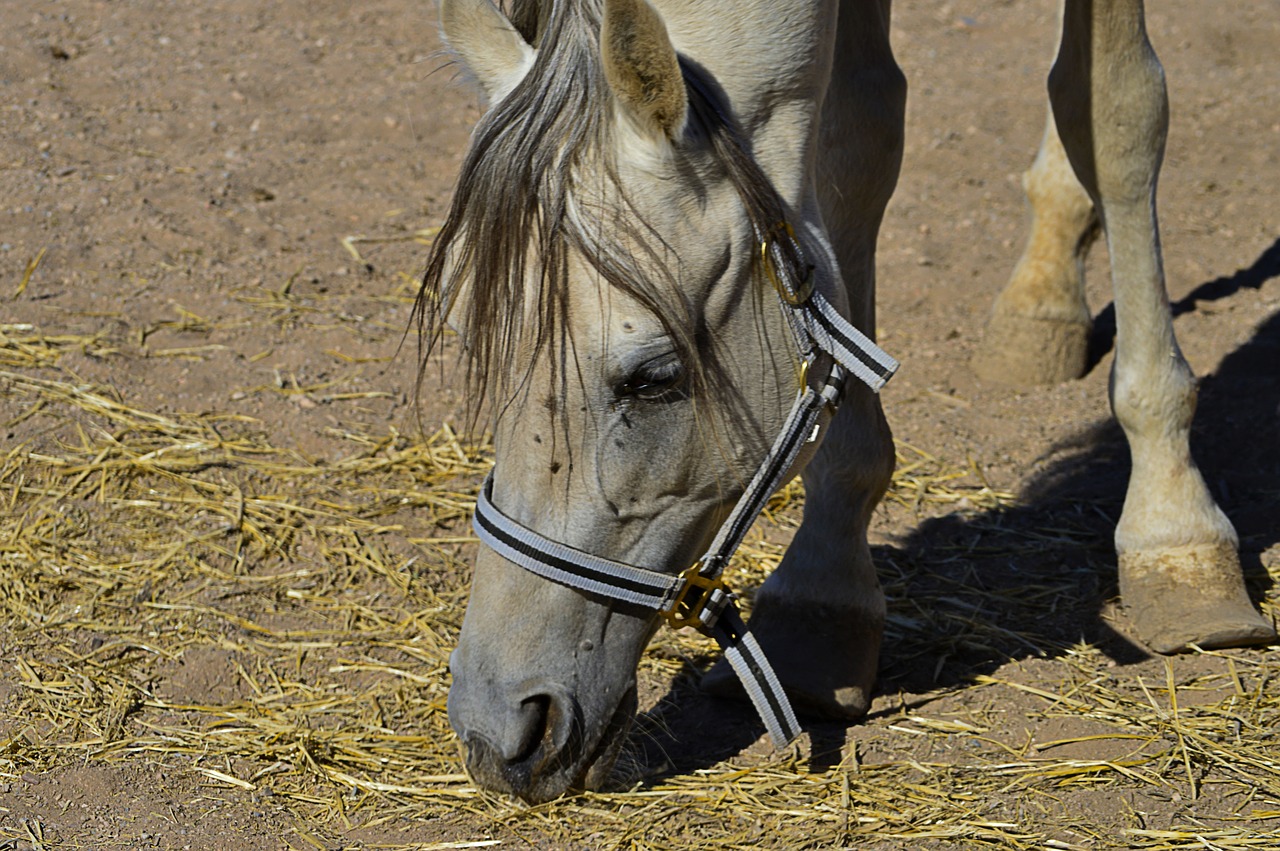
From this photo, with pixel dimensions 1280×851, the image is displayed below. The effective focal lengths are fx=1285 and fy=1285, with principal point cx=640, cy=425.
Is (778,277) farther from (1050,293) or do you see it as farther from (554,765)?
(1050,293)

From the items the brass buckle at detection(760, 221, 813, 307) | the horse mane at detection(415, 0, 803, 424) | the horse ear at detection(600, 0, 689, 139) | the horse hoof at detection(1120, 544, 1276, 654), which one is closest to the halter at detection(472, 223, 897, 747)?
the brass buckle at detection(760, 221, 813, 307)

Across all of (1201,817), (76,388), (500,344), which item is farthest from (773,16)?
(76,388)

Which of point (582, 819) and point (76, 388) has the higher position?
point (582, 819)

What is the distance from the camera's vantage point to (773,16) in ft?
6.25

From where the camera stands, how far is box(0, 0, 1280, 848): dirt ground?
2182mm

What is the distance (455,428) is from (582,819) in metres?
1.72

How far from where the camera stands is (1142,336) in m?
2.90

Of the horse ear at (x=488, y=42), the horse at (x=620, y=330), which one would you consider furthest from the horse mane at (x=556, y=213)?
the horse ear at (x=488, y=42)

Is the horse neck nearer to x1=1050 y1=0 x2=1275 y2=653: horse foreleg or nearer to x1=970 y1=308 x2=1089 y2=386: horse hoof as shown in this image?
x1=1050 y1=0 x2=1275 y2=653: horse foreleg

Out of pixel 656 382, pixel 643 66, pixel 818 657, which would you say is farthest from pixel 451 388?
pixel 643 66

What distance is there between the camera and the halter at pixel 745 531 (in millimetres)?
1878

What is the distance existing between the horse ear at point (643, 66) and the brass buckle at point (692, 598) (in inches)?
26.3

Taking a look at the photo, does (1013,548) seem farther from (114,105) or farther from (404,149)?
(114,105)

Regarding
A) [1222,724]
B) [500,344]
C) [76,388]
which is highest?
[500,344]
